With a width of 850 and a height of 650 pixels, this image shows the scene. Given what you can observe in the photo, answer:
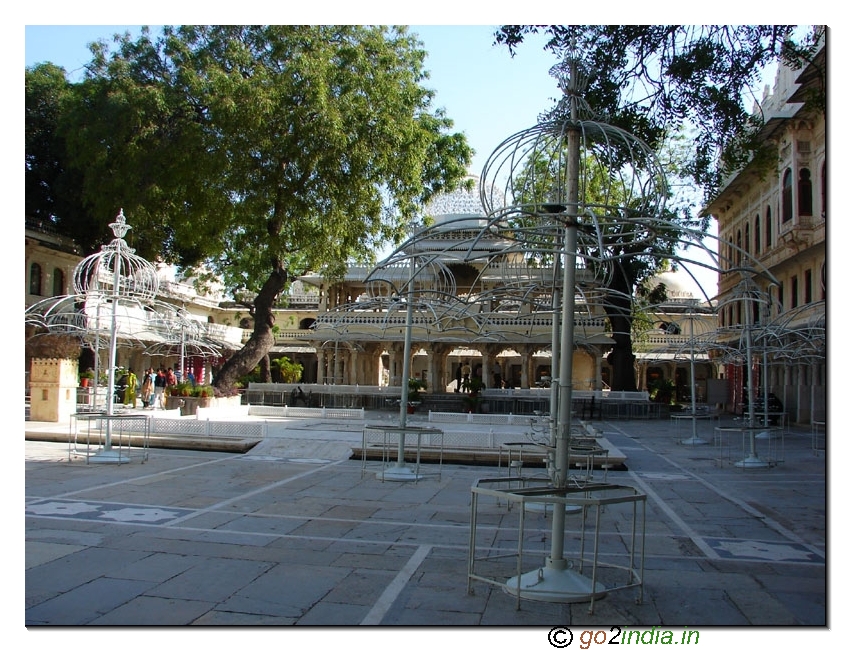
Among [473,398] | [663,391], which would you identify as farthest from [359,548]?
[663,391]

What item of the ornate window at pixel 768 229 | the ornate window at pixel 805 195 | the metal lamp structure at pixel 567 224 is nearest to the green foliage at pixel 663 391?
the ornate window at pixel 768 229

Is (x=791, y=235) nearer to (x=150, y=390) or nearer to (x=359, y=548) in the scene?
(x=359, y=548)

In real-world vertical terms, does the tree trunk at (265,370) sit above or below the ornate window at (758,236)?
below

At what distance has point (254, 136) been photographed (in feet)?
79.6

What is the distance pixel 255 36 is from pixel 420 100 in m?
6.14

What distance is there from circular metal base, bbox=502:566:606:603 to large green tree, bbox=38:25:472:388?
66.9 ft

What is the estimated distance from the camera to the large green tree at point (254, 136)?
24.4 meters

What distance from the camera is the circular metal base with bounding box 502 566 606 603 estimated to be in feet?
17.1

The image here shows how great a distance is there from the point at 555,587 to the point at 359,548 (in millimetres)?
2571

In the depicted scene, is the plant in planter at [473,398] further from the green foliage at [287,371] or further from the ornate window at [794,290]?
the green foliage at [287,371]

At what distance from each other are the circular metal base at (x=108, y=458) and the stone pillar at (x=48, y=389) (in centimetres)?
693

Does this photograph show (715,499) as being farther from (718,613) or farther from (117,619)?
(117,619)

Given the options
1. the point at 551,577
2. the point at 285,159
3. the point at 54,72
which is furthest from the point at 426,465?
the point at 54,72

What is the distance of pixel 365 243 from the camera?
2781 cm
